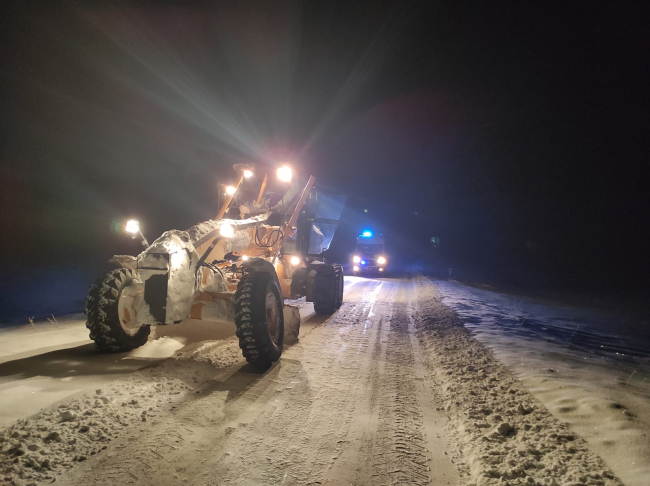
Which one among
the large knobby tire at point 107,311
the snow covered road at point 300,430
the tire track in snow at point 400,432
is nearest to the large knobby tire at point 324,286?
the tire track in snow at point 400,432

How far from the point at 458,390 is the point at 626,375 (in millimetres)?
2747

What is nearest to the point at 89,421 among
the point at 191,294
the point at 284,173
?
the point at 191,294

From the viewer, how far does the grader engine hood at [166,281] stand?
16.0 feet

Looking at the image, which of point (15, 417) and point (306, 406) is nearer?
point (15, 417)

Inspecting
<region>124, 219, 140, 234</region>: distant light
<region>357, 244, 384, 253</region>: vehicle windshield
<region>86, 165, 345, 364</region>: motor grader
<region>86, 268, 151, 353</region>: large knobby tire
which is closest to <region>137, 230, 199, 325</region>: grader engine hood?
<region>86, 165, 345, 364</region>: motor grader

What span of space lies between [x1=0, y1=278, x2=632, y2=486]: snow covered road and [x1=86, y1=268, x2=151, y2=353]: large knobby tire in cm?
78

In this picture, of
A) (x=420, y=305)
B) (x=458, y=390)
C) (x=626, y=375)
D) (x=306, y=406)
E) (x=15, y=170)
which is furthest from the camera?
(x=15, y=170)

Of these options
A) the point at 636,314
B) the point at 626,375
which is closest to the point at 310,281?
the point at 626,375

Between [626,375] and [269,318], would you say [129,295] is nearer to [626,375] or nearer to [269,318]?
[269,318]

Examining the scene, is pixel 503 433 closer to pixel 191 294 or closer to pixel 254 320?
pixel 254 320

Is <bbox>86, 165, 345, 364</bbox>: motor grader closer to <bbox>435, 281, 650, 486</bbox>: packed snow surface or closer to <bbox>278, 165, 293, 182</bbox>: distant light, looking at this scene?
<bbox>278, 165, 293, 182</bbox>: distant light

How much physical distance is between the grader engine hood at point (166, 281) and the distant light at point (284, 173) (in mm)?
4180

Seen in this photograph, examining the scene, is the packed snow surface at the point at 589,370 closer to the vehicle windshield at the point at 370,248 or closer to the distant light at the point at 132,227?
the distant light at the point at 132,227

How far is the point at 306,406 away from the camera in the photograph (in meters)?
4.21
